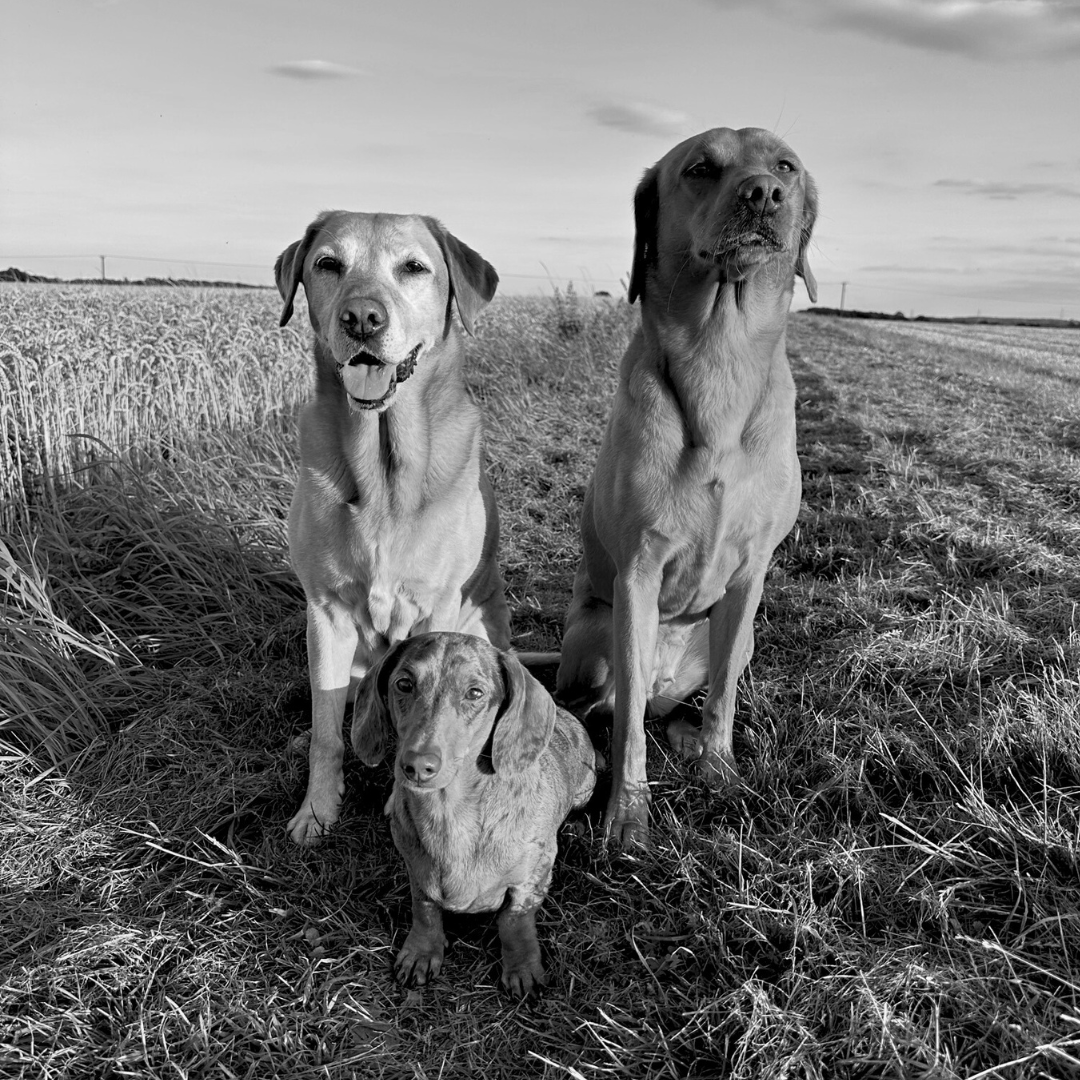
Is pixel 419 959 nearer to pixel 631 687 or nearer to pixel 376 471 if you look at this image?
pixel 631 687

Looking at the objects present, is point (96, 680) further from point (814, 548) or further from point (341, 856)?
point (814, 548)

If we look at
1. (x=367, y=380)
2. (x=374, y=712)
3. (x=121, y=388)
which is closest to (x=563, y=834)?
(x=374, y=712)

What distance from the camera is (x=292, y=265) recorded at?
3336 mm

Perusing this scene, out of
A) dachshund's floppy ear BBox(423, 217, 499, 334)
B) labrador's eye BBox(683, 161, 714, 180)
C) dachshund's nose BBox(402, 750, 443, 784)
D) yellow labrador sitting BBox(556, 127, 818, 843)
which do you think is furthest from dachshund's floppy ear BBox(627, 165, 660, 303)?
dachshund's nose BBox(402, 750, 443, 784)

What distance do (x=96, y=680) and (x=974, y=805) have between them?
362 centimetres

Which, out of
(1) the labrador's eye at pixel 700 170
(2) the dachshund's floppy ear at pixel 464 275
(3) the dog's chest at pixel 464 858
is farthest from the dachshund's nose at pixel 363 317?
(3) the dog's chest at pixel 464 858

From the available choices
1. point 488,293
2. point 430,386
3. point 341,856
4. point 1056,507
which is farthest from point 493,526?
point 1056,507

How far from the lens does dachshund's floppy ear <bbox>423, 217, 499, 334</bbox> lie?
331cm

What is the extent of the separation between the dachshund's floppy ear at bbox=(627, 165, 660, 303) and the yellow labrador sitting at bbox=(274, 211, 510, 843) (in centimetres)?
66

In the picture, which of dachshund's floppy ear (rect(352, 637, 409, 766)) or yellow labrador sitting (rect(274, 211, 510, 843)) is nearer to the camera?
dachshund's floppy ear (rect(352, 637, 409, 766))

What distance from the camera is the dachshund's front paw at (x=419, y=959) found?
2486mm

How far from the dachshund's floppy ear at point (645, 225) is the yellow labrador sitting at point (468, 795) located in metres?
1.54

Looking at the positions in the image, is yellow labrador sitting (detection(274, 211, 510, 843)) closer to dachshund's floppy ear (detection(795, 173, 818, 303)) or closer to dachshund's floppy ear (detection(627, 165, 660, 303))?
dachshund's floppy ear (detection(627, 165, 660, 303))

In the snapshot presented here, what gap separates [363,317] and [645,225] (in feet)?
3.68
